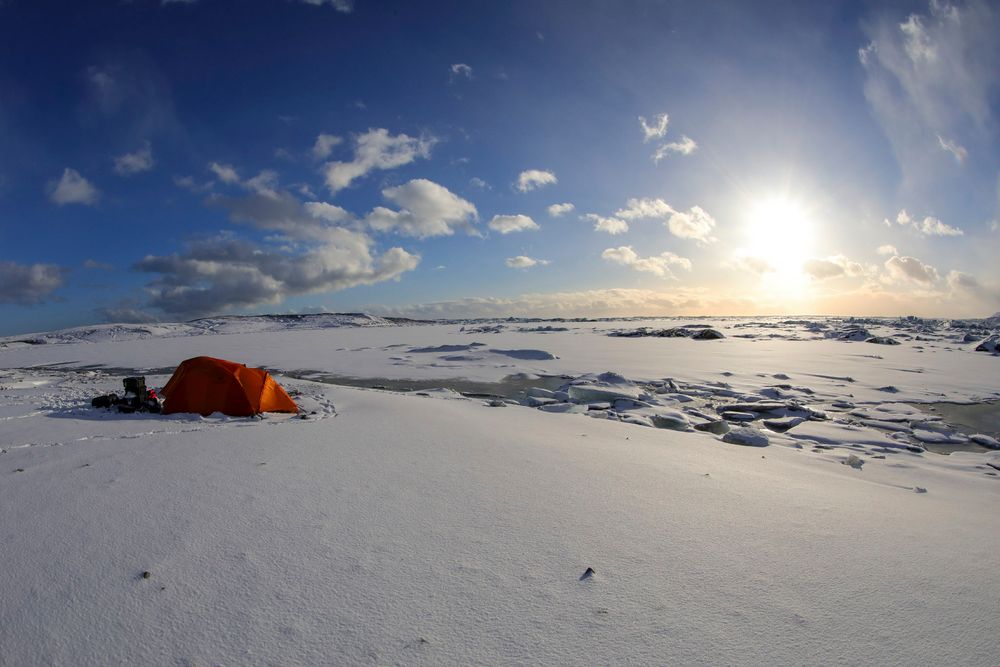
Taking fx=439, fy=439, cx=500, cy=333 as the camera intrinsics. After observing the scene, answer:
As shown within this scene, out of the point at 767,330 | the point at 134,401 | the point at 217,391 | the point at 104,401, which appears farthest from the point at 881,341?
the point at 104,401

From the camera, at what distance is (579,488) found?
3215 mm

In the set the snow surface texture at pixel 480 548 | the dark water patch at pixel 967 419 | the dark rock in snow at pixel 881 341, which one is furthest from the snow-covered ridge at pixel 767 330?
the snow surface texture at pixel 480 548

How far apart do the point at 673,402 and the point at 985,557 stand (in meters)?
6.14

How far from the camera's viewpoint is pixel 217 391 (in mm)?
6176

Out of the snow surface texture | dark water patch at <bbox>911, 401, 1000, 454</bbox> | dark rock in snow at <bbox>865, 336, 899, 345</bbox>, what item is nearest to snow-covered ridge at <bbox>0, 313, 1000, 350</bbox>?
dark rock in snow at <bbox>865, 336, 899, 345</bbox>

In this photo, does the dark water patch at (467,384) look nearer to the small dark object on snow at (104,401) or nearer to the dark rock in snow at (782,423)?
the dark rock in snow at (782,423)

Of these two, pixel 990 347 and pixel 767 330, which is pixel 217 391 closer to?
pixel 990 347

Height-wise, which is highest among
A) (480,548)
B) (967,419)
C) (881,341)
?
(881,341)

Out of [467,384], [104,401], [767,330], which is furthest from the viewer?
[767,330]

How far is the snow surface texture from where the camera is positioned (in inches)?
65.1

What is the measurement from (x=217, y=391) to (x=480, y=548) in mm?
5472

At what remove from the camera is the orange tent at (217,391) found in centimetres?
614

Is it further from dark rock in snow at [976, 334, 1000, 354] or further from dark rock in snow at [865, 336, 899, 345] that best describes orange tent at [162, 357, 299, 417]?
dark rock in snow at [865, 336, 899, 345]

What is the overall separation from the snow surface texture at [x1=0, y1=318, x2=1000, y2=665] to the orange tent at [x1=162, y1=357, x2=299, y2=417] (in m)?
0.77
